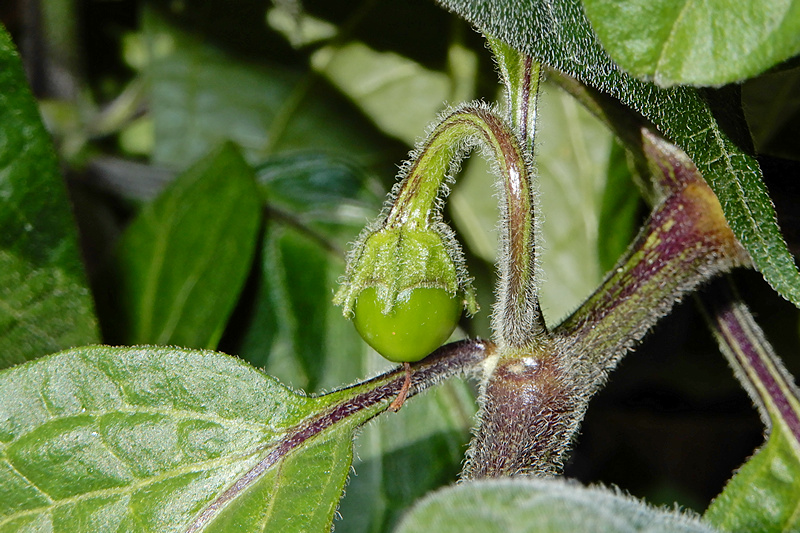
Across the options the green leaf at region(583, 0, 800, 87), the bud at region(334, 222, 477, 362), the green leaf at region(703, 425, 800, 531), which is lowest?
the green leaf at region(703, 425, 800, 531)

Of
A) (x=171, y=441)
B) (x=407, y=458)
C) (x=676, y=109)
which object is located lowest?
(x=407, y=458)

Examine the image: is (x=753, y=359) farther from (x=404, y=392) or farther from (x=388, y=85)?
(x=388, y=85)

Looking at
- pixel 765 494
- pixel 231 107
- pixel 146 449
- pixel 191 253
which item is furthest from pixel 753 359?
pixel 231 107

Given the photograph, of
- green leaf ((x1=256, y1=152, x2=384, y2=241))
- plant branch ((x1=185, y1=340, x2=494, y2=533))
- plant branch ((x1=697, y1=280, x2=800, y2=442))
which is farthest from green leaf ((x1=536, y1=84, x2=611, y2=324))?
plant branch ((x1=185, y1=340, x2=494, y2=533))

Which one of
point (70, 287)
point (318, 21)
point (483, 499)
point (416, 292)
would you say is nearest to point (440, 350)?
point (416, 292)

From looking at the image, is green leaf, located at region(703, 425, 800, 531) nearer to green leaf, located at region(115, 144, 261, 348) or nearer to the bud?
the bud

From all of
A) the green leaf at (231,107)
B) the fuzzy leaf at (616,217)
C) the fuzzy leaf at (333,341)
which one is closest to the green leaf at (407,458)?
the fuzzy leaf at (333,341)
